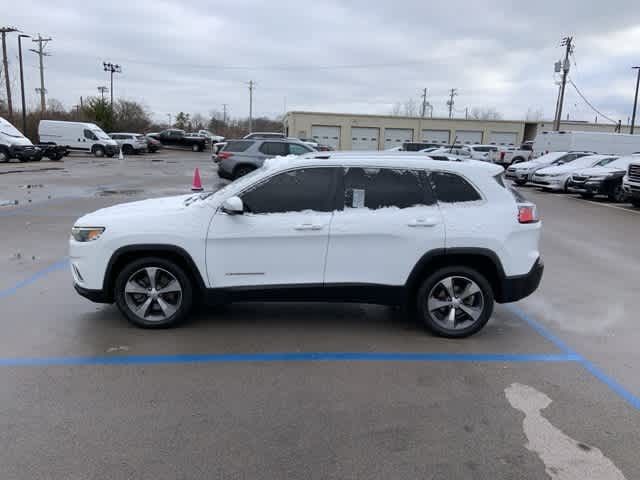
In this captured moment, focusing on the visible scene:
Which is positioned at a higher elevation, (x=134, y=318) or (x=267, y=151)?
(x=267, y=151)

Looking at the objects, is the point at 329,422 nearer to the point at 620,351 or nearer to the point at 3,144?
the point at 620,351

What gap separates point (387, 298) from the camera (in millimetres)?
4684

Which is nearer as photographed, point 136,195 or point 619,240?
point 619,240

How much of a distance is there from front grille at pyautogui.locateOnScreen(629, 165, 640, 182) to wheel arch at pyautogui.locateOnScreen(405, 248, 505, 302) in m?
13.0

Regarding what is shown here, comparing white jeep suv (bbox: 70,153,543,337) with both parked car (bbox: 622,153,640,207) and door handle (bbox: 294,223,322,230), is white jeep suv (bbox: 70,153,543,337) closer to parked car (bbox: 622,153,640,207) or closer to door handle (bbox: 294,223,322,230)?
door handle (bbox: 294,223,322,230)

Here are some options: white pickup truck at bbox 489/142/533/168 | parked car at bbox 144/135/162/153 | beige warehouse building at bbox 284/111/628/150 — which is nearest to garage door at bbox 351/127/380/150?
beige warehouse building at bbox 284/111/628/150

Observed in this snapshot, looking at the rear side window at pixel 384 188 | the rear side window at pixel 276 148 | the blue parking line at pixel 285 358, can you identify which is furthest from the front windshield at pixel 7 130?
the rear side window at pixel 384 188

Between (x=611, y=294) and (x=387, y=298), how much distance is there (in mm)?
3396

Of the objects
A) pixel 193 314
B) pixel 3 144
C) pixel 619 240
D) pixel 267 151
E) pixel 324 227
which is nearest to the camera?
pixel 324 227

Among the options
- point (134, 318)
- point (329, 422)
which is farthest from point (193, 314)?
point (329, 422)

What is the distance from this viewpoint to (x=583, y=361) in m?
4.32

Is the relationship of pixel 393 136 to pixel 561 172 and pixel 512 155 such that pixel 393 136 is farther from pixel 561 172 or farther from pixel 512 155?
pixel 561 172

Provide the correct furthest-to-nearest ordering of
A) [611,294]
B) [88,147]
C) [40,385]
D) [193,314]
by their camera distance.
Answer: [88,147] → [611,294] → [193,314] → [40,385]

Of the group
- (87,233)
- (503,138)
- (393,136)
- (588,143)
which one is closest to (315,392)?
(87,233)
